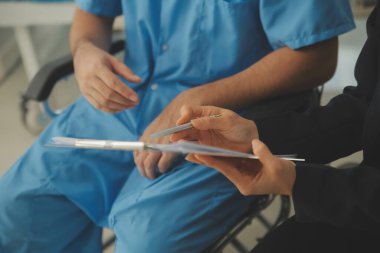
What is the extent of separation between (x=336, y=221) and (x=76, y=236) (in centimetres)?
60

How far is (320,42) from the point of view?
0.83 metres

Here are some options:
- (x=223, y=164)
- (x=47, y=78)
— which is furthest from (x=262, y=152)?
(x=47, y=78)

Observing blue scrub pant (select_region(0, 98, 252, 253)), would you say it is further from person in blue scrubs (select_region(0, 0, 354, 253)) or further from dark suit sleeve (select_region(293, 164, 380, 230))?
dark suit sleeve (select_region(293, 164, 380, 230))

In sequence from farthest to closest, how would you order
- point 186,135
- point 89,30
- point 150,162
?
point 89,30 < point 150,162 < point 186,135

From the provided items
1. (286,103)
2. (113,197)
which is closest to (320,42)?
(286,103)

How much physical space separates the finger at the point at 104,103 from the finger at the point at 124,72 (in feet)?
0.21

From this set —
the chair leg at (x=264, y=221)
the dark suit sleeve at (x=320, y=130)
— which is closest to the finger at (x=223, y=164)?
the dark suit sleeve at (x=320, y=130)

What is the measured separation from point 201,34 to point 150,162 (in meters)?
0.32

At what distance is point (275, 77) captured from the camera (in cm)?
86

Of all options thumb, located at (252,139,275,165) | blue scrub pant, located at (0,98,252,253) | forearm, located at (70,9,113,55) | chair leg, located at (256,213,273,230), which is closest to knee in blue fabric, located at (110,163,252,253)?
blue scrub pant, located at (0,98,252,253)

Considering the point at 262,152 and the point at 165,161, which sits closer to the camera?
the point at 262,152

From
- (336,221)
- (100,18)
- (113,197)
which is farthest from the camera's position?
(100,18)

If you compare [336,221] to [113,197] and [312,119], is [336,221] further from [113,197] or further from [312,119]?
[113,197]

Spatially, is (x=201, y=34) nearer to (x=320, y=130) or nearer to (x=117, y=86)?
(x=117, y=86)
